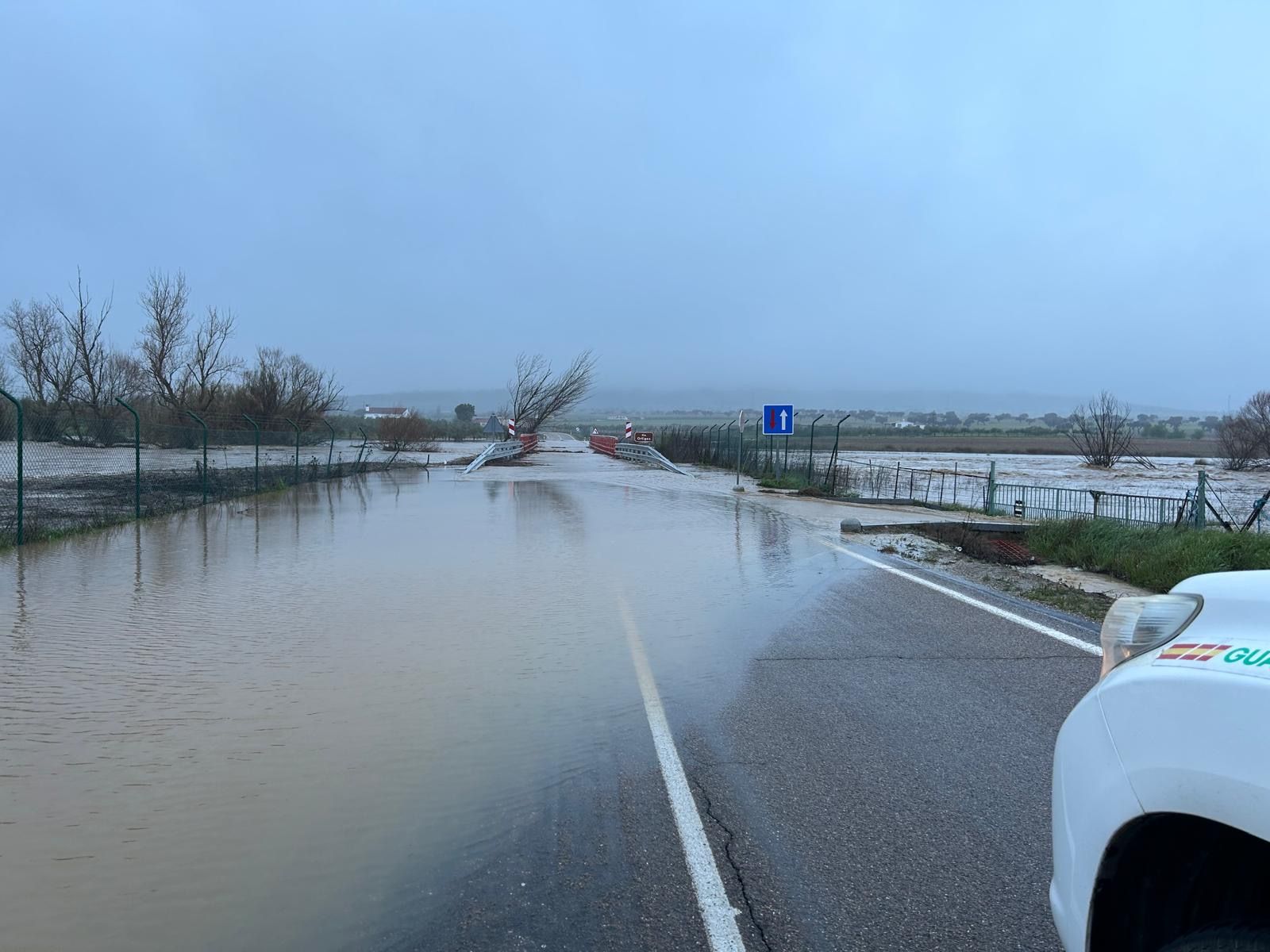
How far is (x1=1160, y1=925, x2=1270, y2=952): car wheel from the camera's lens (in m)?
2.12

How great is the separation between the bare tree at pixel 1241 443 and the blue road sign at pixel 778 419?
3368 centimetres

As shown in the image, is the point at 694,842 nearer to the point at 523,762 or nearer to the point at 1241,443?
the point at 523,762

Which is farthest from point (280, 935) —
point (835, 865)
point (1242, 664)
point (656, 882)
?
point (1242, 664)

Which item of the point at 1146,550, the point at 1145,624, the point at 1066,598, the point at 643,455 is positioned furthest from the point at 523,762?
the point at 643,455

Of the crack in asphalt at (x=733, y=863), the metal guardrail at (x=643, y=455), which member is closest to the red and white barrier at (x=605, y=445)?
the metal guardrail at (x=643, y=455)

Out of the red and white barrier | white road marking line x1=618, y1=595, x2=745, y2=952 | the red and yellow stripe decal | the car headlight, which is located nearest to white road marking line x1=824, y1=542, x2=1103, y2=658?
white road marking line x1=618, y1=595, x2=745, y2=952

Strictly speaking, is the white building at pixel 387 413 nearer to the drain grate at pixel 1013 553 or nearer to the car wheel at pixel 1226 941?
the drain grate at pixel 1013 553

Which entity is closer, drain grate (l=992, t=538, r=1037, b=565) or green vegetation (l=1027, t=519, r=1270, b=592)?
green vegetation (l=1027, t=519, r=1270, b=592)

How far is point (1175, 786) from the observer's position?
2244mm

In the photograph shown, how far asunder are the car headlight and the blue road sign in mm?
21884

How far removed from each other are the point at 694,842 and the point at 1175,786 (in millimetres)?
2528

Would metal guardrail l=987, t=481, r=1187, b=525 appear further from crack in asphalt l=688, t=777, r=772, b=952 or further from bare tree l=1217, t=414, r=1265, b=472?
bare tree l=1217, t=414, r=1265, b=472

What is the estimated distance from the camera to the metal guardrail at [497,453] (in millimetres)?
34787

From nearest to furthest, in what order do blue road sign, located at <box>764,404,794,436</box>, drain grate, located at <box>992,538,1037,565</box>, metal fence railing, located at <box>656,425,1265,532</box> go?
drain grate, located at <box>992,538,1037,565</box>, metal fence railing, located at <box>656,425,1265,532</box>, blue road sign, located at <box>764,404,794,436</box>
